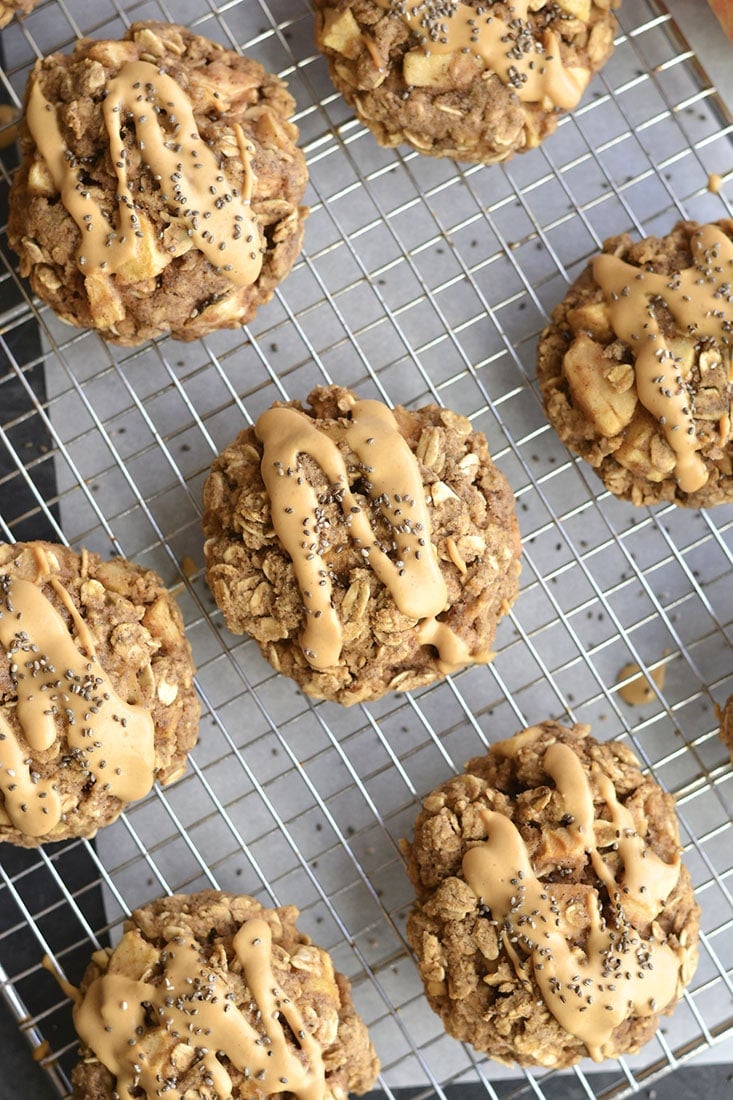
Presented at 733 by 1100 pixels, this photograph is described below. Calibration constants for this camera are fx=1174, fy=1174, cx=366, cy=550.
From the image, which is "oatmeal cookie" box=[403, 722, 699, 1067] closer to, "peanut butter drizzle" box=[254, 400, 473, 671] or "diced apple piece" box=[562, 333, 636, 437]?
"peanut butter drizzle" box=[254, 400, 473, 671]

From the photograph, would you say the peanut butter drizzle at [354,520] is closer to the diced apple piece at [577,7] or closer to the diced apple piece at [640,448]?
the diced apple piece at [640,448]

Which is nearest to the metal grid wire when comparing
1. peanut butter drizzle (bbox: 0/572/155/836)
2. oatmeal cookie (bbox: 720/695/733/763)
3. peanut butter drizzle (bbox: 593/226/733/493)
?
oatmeal cookie (bbox: 720/695/733/763)

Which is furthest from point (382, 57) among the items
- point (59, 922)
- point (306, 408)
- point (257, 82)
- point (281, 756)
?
point (59, 922)

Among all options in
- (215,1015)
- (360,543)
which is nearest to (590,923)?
(215,1015)

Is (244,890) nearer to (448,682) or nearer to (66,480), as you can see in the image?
(448,682)

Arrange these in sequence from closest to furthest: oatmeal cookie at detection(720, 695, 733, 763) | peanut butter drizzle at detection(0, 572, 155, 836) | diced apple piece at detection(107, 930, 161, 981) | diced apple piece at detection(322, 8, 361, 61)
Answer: peanut butter drizzle at detection(0, 572, 155, 836), diced apple piece at detection(107, 930, 161, 981), diced apple piece at detection(322, 8, 361, 61), oatmeal cookie at detection(720, 695, 733, 763)

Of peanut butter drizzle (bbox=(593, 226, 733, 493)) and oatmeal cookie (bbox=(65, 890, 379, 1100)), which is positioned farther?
peanut butter drizzle (bbox=(593, 226, 733, 493))

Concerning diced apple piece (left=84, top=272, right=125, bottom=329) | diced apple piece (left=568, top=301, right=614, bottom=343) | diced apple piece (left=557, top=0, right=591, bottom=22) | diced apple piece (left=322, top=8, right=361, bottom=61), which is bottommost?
diced apple piece (left=568, top=301, right=614, bottom=343)
